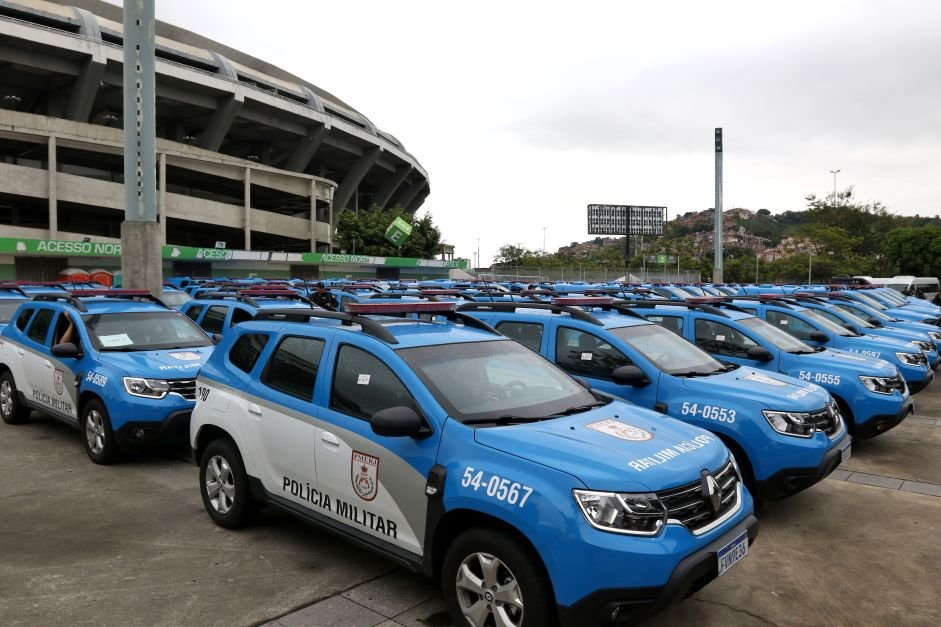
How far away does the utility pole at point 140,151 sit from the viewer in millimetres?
14531

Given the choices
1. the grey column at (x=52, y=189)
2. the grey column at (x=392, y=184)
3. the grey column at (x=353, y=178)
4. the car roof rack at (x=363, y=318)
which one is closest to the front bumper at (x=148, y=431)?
the car roof rack at (x=363, y=318)

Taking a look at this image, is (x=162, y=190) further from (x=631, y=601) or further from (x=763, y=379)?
(x=631, y=601)

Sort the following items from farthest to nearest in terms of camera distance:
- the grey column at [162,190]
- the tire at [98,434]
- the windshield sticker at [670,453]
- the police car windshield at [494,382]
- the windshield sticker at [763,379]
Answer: the grey column at [162,190], the tire at [98,434], the windshield sticker at [763,379], the police car windshield at [494,382], the windshield sticker at [670,453]

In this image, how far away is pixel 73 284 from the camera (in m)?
14.6

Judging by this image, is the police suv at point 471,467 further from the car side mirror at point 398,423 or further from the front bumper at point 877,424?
the front bumper at point 877,424

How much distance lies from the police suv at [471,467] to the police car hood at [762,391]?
1.71 m

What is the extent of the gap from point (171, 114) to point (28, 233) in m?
13.3

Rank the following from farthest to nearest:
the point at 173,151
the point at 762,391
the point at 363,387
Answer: the point at 173,151 → the point at 762,391 → the point at 363,387

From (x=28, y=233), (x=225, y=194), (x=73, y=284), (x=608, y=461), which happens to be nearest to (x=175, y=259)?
(x=28, y=233)

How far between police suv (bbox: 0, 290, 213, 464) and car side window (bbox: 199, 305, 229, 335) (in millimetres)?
1170

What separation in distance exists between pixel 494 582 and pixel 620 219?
6578 centimetres

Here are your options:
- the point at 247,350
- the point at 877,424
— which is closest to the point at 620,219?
the point at 877,424

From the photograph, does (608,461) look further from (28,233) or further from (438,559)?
(28,233)

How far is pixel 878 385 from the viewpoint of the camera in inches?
299
